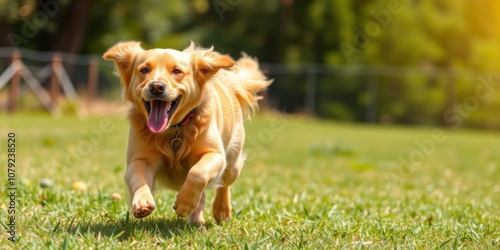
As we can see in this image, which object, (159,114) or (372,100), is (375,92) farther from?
(159,114)

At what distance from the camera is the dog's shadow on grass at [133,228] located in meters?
3.98

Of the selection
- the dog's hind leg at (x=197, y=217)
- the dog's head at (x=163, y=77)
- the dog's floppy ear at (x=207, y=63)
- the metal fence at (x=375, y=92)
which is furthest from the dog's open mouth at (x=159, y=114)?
the metal fence at (x=375, y=92)

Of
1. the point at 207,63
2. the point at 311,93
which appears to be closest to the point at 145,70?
the point at 207,63

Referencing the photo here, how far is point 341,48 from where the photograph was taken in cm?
3103

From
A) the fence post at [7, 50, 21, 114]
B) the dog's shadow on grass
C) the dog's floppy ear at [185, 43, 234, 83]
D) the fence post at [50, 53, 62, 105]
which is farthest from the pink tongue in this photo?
the fence post at [50, 53, 62, 105]

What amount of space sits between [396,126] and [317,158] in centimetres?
1646

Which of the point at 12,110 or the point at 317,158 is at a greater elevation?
the point at 317,158

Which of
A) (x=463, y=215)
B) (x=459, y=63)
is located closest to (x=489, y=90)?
(x=459, y=63)

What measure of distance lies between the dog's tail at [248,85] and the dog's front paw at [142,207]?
158cm

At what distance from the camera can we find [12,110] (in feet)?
74.2

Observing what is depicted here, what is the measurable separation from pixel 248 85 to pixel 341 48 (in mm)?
25891

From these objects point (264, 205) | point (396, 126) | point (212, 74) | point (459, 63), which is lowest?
point (396, 126)

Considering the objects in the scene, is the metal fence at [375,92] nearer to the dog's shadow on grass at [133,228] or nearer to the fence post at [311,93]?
the fence post at [311,93]

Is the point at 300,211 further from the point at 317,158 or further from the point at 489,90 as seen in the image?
the point at 489,90
